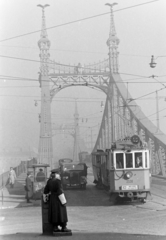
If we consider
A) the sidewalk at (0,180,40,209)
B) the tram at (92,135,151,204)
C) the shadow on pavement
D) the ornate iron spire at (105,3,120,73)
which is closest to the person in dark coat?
the shadow on pavement

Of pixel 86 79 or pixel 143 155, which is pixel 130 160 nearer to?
pixel 143 155

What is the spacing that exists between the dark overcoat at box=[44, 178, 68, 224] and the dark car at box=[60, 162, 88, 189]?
14705 mm

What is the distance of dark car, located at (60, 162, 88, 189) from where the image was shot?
76.4 ft

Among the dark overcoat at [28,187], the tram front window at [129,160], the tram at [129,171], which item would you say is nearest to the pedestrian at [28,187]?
the dark overcoat at [28,187]

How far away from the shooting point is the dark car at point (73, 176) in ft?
76.4

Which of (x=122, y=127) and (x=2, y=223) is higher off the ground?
(x=122, y=127)

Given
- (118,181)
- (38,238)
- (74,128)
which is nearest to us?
(38,238)

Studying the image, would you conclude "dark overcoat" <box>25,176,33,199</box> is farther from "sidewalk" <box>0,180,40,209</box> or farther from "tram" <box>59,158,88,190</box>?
"tram" <box>59,158,88,190</box>

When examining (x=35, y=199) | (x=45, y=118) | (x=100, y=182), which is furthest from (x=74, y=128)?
(x=35, y=199)

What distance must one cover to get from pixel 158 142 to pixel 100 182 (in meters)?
13.7

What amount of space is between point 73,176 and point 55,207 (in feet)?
49.6

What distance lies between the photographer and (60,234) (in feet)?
27.6

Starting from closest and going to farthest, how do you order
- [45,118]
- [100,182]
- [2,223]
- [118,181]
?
[2,223]
[118,181]
[100,182]
[45,118]

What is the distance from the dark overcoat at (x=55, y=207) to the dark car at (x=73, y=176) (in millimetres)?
14705
